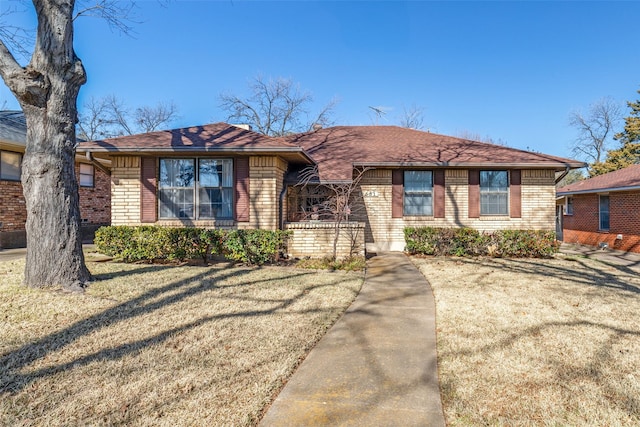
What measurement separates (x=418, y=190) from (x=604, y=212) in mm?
9804

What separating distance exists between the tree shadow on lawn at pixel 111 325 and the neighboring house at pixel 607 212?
1446 centimetres

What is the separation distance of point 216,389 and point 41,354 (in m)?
2.08

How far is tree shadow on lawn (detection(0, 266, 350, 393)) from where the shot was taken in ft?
10.5

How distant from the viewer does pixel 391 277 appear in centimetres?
785

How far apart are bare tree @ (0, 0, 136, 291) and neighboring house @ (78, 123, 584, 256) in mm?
3183

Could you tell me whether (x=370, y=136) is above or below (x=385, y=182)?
above

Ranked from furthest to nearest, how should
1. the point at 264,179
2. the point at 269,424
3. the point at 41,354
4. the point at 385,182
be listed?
the point at 385,182 → the point at 264,179 → the point at 41,354 → the point at 269,424

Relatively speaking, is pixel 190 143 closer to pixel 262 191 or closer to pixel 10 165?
pixel 262 191

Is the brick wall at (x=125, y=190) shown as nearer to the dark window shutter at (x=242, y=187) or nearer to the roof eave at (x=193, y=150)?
the roof eave at (x=193, y=150)

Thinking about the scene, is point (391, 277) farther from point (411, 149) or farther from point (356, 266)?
point (411, 149)

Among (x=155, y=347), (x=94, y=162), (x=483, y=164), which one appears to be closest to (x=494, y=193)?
(x=483, y=164)

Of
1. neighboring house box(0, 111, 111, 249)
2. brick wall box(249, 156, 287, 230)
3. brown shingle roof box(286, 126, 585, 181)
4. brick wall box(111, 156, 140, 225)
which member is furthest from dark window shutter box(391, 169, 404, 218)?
neighboring house box(0, 111, 111, 249)

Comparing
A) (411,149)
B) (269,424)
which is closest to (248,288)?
(269,424)

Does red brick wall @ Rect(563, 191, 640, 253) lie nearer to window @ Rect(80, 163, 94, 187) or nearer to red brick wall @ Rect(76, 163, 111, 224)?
red brick wall @ Rect(76, 163, 111, 224)
